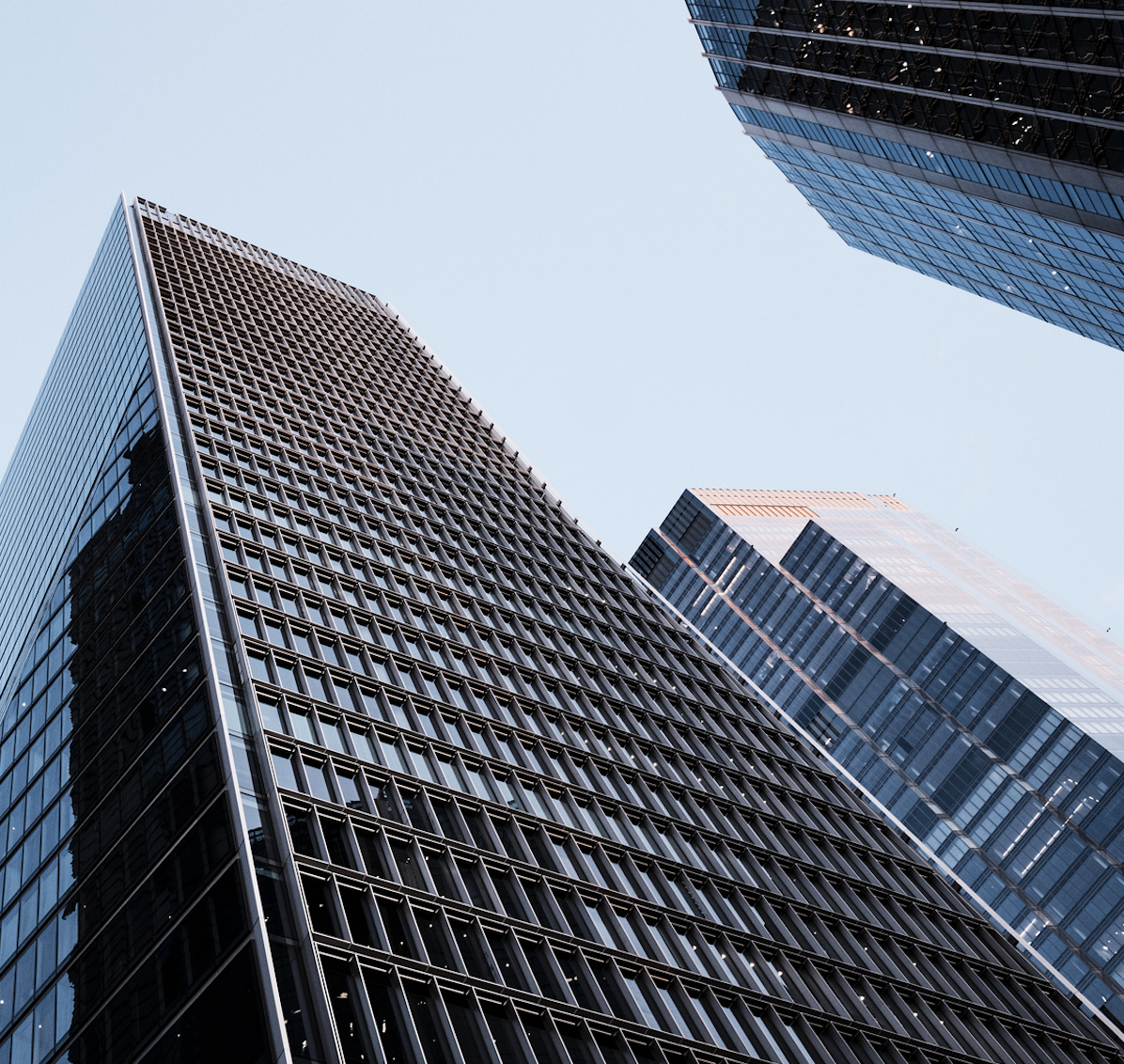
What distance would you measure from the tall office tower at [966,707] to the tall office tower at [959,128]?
159ft

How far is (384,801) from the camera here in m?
36.6

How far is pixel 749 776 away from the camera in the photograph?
54906 millimetres

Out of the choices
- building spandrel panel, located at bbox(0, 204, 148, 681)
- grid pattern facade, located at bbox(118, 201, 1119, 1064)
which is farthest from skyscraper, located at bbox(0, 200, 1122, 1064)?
building spandrel panel, located at bbox(0, 204, 148, 681)

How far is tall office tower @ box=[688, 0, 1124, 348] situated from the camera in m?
68.8

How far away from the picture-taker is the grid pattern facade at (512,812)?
29.9m

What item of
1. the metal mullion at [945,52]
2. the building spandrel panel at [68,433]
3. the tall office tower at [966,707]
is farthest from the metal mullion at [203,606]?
the tall office tower at [966,707]

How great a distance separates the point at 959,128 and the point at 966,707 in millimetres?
90708

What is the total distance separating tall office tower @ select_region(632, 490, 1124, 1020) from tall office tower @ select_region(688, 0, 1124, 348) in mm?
48397

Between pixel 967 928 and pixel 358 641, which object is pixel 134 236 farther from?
pixel 967 928

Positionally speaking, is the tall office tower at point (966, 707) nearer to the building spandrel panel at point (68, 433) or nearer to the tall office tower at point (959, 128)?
the tall office tower at point (959, 128)

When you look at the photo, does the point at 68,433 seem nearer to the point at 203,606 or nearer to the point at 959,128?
the point at 203,606

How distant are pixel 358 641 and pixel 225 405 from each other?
24542mm

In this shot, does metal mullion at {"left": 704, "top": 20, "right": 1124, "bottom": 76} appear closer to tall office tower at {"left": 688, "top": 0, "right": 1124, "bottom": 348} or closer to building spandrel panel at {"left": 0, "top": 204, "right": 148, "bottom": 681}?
tall office tower at {"left": 688, "top": 0, "right": 1124, "bottom": 348}

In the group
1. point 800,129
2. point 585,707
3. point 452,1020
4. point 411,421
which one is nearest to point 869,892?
point 585,707
